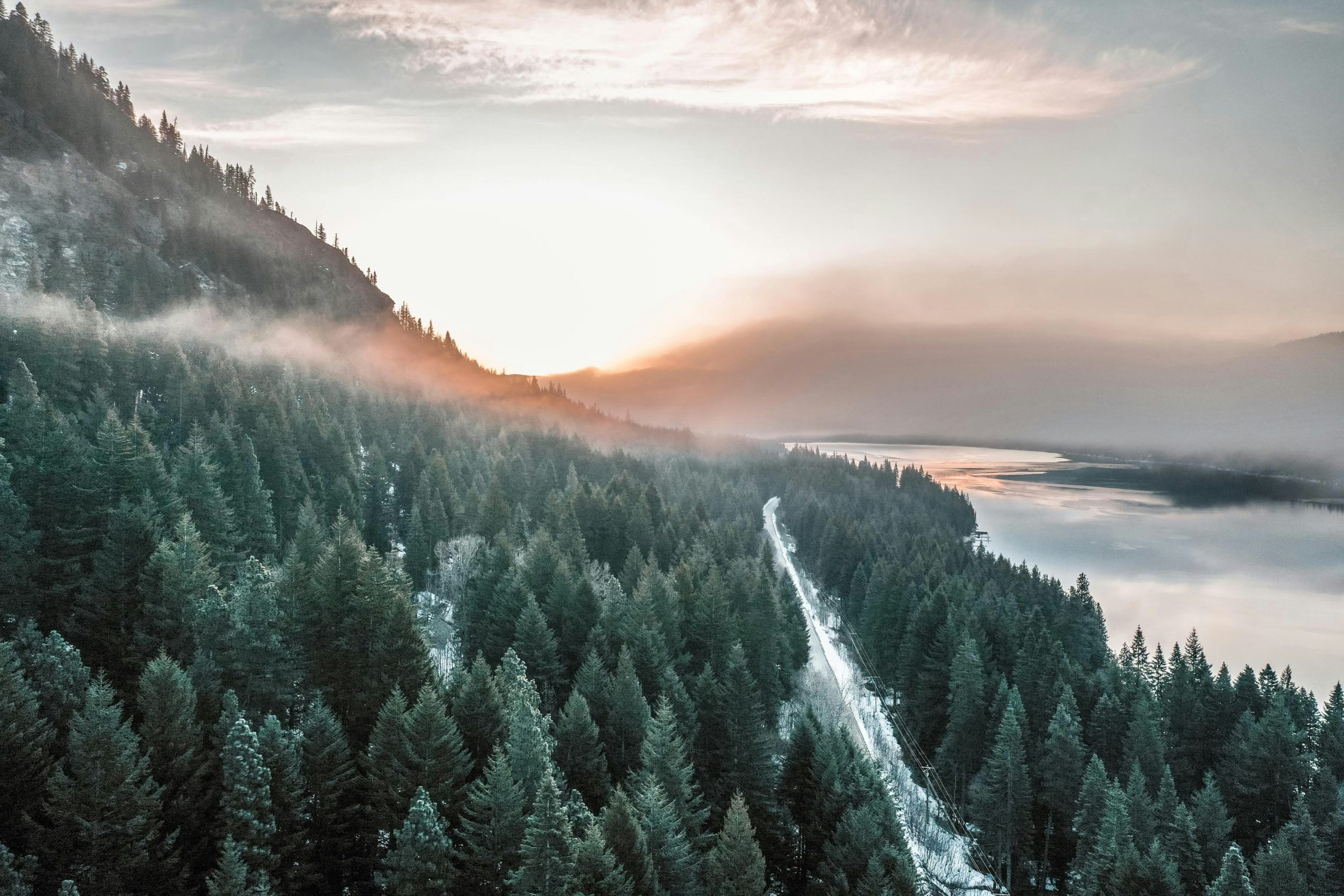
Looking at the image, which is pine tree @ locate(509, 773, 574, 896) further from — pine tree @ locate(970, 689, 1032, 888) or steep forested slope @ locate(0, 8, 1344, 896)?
pine tree @ locate(970, 689, 1032, 888)

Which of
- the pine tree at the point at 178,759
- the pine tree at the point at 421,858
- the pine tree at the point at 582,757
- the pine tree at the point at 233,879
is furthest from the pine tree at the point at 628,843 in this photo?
the pine tree at the point at 178,759

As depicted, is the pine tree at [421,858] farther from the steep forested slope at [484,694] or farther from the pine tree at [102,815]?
the pine tree at [102,815]

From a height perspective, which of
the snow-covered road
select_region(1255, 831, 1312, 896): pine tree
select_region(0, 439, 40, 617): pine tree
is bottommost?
the snow-covered road

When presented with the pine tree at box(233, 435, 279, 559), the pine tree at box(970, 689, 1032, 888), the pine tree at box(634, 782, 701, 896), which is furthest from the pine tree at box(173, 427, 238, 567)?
the pine tree at box(970, 689, 1032, 888)

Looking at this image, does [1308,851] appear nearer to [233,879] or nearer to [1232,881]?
[1232,881]

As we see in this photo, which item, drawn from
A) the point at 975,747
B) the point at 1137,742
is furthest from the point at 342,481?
the point at 1137,742

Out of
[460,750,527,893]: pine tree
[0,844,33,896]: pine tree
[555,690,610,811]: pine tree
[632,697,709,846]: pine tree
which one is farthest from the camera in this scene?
[555,690,610,811]: pine tree

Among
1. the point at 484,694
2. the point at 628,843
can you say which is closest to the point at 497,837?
the point at 628,843
